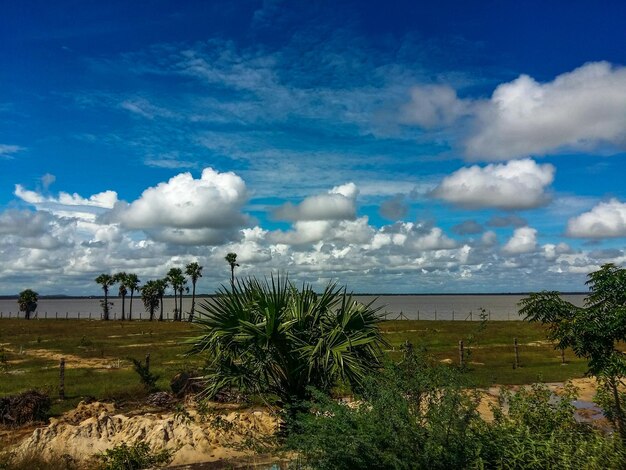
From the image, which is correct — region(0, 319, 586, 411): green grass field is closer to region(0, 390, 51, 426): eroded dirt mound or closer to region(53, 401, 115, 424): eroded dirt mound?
region(0, 390, 51, 426): eroded dirt mound

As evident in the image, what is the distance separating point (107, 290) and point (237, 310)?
3910 inches

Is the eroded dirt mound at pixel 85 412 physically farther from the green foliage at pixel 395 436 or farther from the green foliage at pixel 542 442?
the green foliage at pixel 542 442

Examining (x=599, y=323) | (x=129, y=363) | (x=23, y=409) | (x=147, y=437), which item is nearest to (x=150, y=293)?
(x=129, y=363)

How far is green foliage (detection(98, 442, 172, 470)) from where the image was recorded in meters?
11.6

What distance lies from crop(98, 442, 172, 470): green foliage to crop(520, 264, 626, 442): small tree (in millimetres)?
9360

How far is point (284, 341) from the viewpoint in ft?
32.4

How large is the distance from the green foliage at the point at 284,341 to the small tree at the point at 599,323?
334cm

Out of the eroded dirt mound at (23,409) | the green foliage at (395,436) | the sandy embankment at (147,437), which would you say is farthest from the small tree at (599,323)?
the eroded dirt mound at (23,409)

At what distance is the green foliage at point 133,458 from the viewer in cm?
1165

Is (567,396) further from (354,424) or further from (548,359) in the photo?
(548,359)

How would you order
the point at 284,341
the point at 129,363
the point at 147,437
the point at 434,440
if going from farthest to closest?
the point at 129,363
the point at 147,437
the point at 284,341
the point at 434,440

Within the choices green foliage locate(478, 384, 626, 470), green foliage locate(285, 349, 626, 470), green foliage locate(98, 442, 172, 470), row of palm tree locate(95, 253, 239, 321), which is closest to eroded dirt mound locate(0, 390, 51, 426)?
green foliage locate(98, 442, 172, 470)

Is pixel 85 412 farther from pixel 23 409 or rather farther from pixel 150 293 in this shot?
pixel 150 293

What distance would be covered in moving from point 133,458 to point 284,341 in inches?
212
